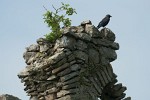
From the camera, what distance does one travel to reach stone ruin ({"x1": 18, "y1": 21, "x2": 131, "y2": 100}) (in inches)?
400

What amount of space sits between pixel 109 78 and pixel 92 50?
768 mm

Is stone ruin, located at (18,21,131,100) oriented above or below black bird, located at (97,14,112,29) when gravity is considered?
below

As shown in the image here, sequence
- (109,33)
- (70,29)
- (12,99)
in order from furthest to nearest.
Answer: (109,33)
(70,29)
(12,99)

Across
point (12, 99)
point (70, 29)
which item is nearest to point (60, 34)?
point (70, 29)

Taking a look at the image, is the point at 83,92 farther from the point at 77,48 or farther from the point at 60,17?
the point at 60,17

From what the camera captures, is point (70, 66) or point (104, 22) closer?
point (70, 66)

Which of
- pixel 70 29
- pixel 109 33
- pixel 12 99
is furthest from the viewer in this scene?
pixel 109 33

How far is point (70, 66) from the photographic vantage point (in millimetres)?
10203

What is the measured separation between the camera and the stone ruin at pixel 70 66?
1016 cm

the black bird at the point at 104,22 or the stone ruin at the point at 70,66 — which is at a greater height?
the black bird at the point at 104,22

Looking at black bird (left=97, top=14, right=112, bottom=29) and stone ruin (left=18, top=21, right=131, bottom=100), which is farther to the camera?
black bird (left=97, top=14, right=112, bottom=29)

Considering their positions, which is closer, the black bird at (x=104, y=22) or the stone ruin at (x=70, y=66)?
the stone ruin at (x=70, y=66)

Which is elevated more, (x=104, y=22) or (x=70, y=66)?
(x=104, y=22)

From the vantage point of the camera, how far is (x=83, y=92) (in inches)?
400
